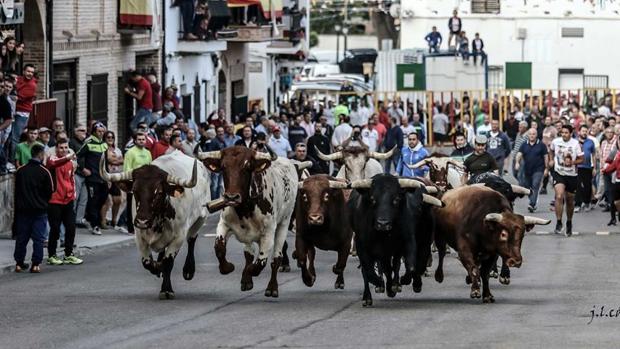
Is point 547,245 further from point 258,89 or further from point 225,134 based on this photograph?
point 258,89

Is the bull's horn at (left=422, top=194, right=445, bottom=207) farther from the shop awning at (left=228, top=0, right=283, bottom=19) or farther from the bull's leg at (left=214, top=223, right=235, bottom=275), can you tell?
the shop awning at (left=228, top=0, right=283, bottom=19)

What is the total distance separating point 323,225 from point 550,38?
53289 millimetres

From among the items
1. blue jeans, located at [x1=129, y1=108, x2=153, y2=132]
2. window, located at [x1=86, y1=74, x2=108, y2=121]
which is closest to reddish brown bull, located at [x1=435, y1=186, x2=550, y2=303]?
blue jeans, located at [x1=129, y1=108, x2=153, y2=132]

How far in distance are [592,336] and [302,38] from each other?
4991 cm

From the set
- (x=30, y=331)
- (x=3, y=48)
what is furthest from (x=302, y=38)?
(x=30, y=331)

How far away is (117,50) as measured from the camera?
137ft

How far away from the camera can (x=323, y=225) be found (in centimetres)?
2089

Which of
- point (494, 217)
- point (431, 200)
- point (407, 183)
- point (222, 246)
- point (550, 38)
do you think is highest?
point (550, 38)

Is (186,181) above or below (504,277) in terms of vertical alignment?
above

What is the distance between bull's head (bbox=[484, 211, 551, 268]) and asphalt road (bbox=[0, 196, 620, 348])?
49 centimetres

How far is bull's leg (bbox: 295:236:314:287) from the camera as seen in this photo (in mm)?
20516

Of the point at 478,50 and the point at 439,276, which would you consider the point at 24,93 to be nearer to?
the point at 439,276

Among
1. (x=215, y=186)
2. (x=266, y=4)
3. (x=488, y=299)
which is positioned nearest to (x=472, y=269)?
(x=488, y=299)

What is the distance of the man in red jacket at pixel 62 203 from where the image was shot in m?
24.3
